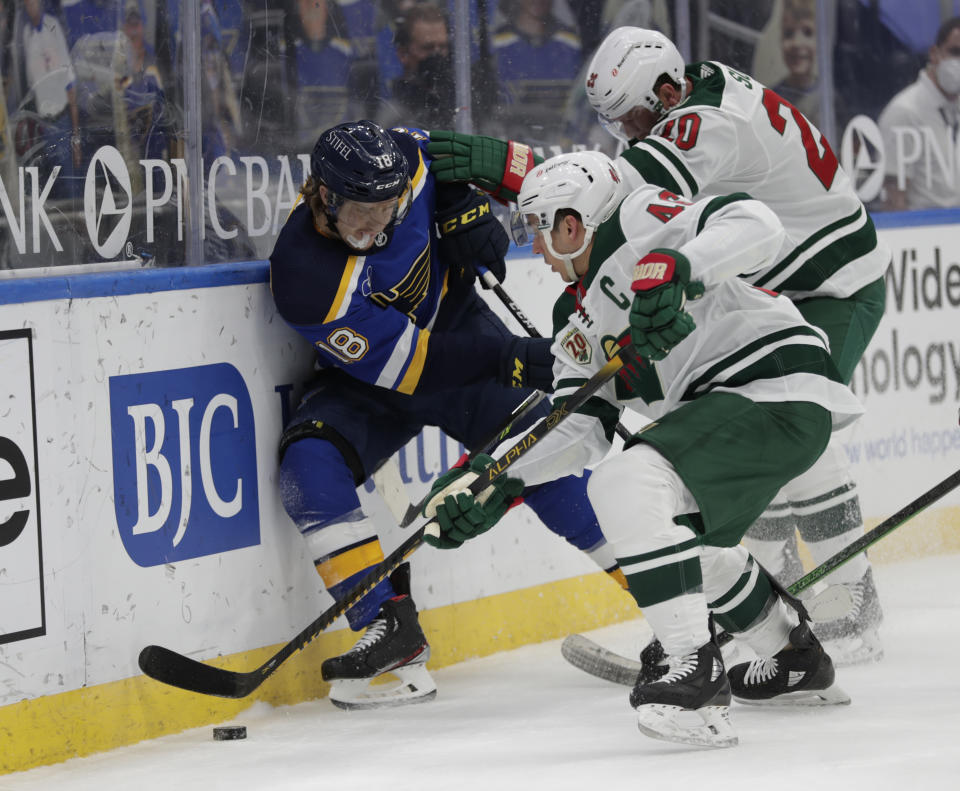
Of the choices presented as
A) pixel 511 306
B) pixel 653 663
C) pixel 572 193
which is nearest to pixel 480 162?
pixel 511 306

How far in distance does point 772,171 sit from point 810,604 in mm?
917

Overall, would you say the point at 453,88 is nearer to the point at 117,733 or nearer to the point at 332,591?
the point at 332,591

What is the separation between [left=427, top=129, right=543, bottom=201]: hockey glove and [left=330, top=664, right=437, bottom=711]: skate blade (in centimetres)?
108

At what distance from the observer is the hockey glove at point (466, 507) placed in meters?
3.08

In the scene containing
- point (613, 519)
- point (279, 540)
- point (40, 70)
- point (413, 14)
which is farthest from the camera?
point (413, 14)

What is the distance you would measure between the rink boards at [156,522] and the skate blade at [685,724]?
993mm

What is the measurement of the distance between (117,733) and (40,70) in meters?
1.30

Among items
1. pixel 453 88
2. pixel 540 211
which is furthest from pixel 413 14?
pixel 540 211

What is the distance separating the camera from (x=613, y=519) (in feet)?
9.41

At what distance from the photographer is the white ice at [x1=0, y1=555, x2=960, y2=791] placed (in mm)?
2785

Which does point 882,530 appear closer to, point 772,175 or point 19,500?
point 772,175

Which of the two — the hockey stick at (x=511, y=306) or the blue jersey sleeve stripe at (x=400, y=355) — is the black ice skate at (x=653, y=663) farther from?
the blue jersey sleeve stripe at (x=400, y=355)

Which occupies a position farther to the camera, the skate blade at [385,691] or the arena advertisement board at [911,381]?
the arena advertisement board at [911,381]

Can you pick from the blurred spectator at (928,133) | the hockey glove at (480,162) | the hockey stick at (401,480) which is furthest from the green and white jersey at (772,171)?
the blurred spectator at (928,133)
